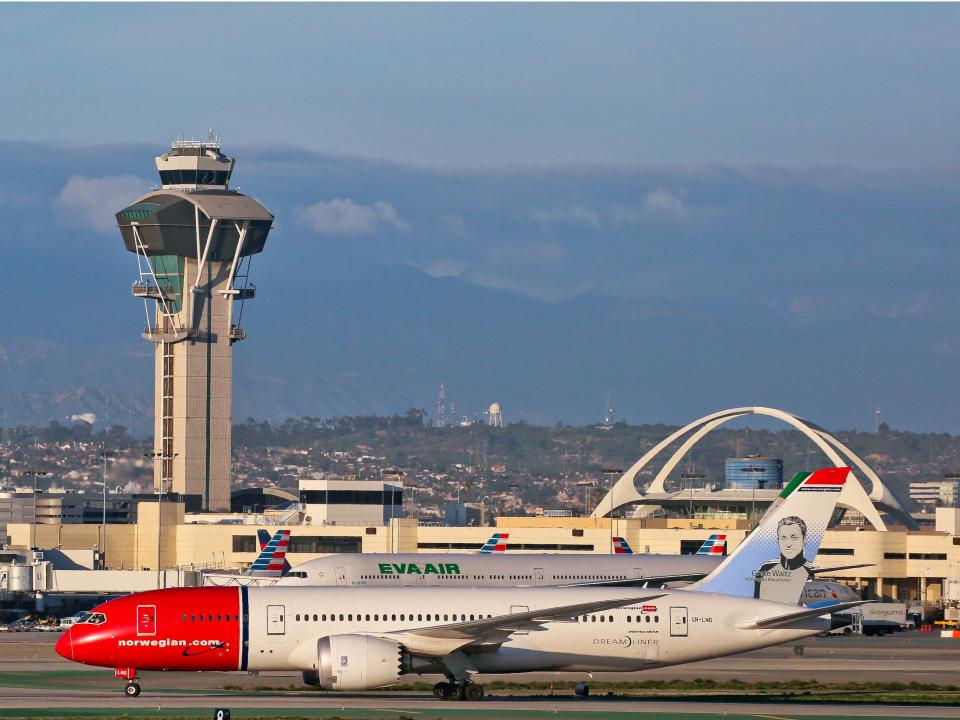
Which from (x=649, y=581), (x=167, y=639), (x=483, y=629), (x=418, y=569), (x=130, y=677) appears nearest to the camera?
(x=167, y=639)

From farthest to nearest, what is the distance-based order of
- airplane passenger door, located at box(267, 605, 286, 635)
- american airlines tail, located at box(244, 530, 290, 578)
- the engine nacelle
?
american airlines tail, located at box(244, 530, 290, 578) → airplane passenger door, located at box(267, 605, 286, 635) → the engine nacelle

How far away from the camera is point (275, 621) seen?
202 feet

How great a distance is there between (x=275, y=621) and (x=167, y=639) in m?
3.75

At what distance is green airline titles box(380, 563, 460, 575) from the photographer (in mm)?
106500

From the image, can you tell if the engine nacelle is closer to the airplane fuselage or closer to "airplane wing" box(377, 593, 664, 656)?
the airplane fuselage

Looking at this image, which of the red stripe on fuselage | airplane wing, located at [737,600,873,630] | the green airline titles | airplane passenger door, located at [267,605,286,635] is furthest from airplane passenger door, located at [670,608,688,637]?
the green airline titles

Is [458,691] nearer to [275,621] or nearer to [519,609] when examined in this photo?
[519,609]

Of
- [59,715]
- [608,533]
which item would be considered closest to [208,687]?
[59,715]

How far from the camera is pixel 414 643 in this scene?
6153 centimetres

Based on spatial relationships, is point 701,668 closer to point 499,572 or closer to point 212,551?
point 499,572

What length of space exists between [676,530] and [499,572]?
79.5 meters

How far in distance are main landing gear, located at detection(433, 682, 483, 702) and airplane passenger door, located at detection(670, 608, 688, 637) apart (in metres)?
7.30

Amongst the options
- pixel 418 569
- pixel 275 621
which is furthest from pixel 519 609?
pixel 418 569

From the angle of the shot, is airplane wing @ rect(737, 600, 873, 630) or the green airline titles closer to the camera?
airplane wing @ rect(737, 600, 873, 630)
